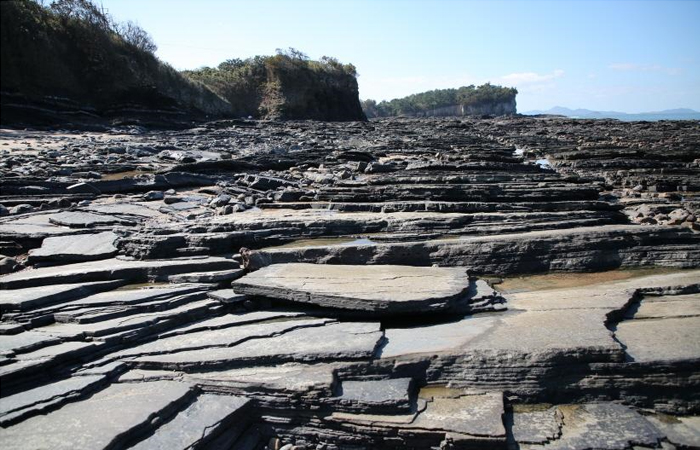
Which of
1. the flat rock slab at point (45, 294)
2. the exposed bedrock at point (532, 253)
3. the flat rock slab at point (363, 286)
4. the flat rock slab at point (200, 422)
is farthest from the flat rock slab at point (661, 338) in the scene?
the flat rock slab at point (45, 294)

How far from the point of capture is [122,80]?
3170cm

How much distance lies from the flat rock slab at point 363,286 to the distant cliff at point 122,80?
361 centimetres

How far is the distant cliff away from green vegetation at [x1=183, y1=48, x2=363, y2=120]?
13 cm

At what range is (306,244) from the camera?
8.07m

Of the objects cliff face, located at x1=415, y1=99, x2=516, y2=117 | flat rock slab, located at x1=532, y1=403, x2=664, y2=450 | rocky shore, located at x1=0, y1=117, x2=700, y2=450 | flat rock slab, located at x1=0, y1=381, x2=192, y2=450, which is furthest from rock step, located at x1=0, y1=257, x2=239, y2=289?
cliff face, located at x1=415, y1=99, x2=516, y2=117

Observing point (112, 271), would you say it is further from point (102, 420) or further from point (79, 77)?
point (79, 77)

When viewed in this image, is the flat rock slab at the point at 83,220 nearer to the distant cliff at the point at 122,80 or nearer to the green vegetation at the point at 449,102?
the distant cliff at the point at 122,80

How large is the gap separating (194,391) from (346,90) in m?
63.4

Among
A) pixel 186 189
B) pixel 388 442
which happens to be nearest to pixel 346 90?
pixel 186 189

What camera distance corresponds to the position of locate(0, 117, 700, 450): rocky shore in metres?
4.49

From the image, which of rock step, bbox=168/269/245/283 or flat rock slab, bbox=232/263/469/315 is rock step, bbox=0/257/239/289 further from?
flat rock slab, bbox=232/263/469/315

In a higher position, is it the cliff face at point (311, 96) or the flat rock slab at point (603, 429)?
the cliff face at point (311, 96)

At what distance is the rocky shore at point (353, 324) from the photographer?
14.7 ft

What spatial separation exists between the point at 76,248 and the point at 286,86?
2090 inches
